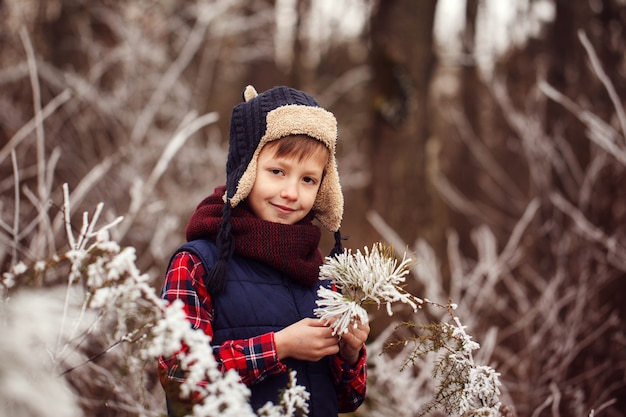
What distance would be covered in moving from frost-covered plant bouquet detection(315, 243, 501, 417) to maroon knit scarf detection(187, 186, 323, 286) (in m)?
0.17

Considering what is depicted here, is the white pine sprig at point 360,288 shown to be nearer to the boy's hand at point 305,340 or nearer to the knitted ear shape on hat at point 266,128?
the boy's hand at point 305,340

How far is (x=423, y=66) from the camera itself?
4.99 meters

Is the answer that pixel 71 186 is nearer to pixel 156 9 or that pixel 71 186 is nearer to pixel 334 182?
pixel 156 9

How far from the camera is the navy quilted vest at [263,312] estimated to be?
170 centimetres

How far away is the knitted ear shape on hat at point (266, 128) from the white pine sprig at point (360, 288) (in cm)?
45

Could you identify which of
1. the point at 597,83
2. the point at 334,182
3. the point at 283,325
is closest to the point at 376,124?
the point at 597,83

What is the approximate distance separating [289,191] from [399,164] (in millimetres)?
3254

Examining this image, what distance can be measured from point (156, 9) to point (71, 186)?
2.26 meters

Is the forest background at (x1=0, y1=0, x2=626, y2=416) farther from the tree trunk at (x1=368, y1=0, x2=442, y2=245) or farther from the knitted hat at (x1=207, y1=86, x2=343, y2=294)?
the knitted hat at (x1=207, y1=86, x2=343, y2=294)

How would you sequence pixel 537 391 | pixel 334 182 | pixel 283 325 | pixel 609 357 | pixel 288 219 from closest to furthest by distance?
pixel 283 325 < pixel 288 219 < pixel 334 182 < pixel 537 391 < pixel 609 357

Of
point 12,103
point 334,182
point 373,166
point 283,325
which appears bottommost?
point 283,325

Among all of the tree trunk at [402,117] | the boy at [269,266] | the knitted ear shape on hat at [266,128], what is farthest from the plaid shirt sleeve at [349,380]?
the tree trunk at [402,117]

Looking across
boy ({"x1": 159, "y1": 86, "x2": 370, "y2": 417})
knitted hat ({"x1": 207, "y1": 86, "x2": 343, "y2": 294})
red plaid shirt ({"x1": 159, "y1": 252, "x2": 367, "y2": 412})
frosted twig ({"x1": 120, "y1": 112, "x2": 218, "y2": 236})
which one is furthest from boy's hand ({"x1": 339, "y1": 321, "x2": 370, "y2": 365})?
frosted twig ({"x1": 120, "y1": 112, "x2": 218, "y2": 236})

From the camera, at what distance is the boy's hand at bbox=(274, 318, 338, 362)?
5.32 ft
